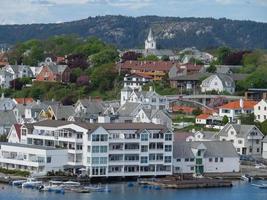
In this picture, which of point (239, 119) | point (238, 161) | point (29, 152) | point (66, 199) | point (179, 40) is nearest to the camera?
point (66, 199)

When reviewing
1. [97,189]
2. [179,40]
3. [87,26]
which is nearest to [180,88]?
[97,189]

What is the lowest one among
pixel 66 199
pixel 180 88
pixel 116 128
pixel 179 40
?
pixel 66 199

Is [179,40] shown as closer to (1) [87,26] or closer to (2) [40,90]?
(1) [87,26]

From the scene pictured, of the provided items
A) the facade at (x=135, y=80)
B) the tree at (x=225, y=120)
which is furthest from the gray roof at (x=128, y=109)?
the facade at (x=135, y=80)

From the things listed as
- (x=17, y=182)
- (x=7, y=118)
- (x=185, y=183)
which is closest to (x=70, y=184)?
(x=17, y=182)

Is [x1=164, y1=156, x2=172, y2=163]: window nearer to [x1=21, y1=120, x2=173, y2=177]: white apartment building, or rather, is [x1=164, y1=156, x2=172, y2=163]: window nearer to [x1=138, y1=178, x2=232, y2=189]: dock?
[x1=21, y1=120, x2=173, y2=177]: white apartment building

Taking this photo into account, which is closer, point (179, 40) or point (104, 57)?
point (104, 57)

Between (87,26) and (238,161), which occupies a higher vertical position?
(87,26)

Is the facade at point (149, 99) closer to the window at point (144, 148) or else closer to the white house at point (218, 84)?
the white house at point (218, 84)
